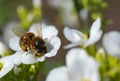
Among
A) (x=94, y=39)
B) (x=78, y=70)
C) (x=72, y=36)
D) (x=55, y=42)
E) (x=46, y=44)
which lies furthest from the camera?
(x=46, y=44)

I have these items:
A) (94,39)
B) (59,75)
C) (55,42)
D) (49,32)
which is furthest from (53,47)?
(59,75)

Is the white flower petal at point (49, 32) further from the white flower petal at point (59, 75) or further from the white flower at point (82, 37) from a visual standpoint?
the white flower petal at point (59, 75)

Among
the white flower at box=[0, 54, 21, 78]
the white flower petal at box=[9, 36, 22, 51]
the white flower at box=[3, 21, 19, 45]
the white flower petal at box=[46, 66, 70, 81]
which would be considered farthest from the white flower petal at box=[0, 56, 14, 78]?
the white flower at box=[3, 21, 19, 45]

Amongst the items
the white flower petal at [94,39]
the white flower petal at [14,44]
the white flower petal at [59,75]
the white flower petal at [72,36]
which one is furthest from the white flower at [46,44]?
the white flower petal at [59,75]

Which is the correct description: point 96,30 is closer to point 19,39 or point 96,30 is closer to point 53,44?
point 53,44

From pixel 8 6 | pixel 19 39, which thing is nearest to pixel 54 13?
pixel 8 6

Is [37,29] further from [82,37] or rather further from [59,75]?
[59,75]

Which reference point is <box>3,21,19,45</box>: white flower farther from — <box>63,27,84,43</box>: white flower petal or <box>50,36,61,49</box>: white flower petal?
<box>63,27,84,43</box>: white flower petal
